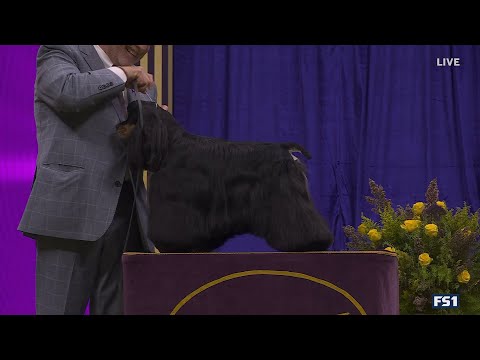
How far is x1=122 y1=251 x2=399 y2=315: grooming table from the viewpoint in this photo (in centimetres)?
118

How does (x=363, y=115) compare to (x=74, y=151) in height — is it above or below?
above

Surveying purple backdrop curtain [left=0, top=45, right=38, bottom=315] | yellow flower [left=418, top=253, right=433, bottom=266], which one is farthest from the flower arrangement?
purple backdrop curtain [left=0, top=45, right=38, bottom=315]

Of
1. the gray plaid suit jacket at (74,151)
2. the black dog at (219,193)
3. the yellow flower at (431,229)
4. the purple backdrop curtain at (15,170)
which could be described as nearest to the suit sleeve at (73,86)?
the gray plaid suit jacket at (74,151)

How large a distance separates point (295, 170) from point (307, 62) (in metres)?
1.47

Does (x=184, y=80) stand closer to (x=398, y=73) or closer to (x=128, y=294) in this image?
(x=398, y=73)

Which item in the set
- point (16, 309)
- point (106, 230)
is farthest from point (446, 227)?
point (16, 309)

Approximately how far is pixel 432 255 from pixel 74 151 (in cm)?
113

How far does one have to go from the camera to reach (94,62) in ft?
4.77

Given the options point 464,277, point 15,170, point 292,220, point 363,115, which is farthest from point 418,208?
point 15,170

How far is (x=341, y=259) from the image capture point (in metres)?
1.19

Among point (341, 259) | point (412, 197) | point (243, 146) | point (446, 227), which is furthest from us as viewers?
point (412, 197)

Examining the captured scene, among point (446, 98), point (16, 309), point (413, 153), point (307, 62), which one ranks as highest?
point (307, 62)

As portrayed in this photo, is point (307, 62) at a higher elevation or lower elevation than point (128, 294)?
higher

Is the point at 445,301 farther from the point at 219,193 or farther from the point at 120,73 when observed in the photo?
the point at 120,73
